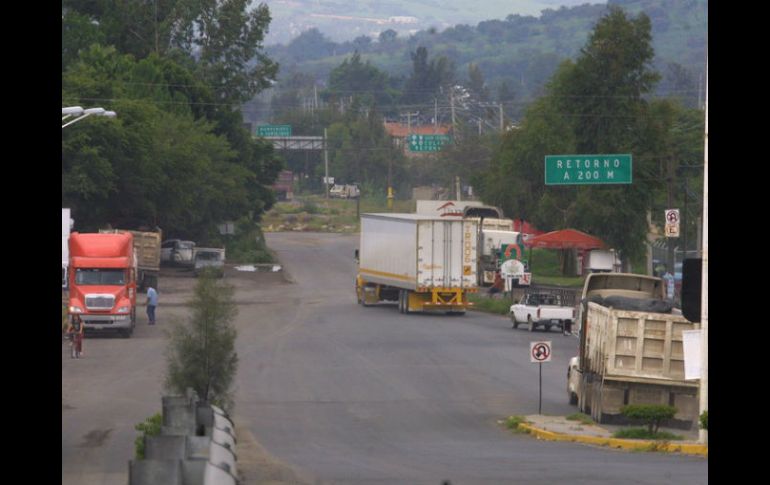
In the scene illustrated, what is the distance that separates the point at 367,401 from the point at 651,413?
7.68 meters

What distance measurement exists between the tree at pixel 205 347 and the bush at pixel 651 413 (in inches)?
303

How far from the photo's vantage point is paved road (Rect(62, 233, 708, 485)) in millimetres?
21203

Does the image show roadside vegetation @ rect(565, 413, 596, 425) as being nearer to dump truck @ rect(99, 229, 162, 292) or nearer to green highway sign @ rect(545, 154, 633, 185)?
green highway sign @ rect(545, 154, 633, 185)

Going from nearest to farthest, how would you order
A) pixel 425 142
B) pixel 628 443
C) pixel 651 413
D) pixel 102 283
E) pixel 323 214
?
pixel 628 443 → pixel 651 413 → pixel 102 283 → pixel 425 142 → pixel 323 214

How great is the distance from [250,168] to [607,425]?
7130 cm

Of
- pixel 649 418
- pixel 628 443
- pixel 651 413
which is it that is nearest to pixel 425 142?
pixel 649 418

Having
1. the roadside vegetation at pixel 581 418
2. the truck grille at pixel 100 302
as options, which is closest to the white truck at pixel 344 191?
the truck grille at pixel 100 302

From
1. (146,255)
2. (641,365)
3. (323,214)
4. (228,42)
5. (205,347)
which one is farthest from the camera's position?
(323,214)

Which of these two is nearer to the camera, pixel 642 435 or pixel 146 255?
pixel 642 435

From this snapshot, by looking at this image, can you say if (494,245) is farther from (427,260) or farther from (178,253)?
(427,260)

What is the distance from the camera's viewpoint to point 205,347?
24812 millimetres

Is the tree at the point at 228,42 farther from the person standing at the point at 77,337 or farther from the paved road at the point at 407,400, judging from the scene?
the person standing at the point at 77,337
